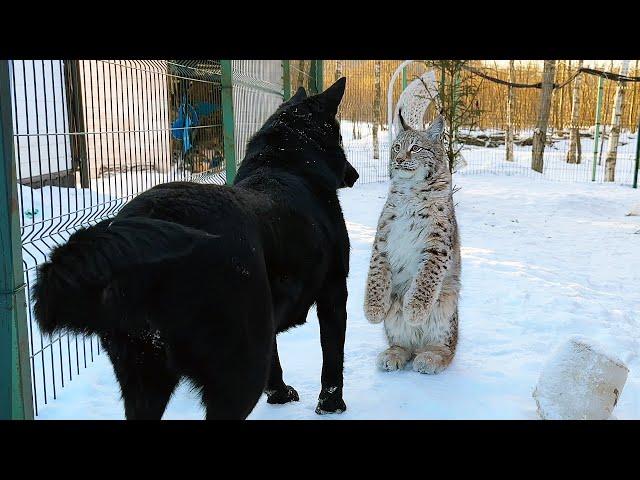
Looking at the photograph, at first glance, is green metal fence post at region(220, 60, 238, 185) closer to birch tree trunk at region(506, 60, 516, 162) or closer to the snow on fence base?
the snow on fence base

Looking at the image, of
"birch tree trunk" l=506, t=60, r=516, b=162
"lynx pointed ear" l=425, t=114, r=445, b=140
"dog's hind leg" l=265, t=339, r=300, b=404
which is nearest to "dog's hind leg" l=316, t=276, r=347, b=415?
"dog's hind leg" l=265, t=339, r=300, b=404

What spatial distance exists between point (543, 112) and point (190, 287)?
17.4 meters

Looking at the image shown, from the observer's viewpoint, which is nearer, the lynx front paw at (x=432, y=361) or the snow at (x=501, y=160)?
the lynx front paw at (x=432, y=361)

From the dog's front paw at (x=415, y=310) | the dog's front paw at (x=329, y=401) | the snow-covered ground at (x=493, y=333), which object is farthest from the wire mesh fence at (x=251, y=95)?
the dog's front paw at (x=329, y=401)

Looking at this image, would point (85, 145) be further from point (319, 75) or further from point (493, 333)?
point (319, 75)

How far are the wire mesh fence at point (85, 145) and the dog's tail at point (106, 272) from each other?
1.33 meters

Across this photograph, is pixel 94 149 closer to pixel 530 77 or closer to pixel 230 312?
pixel 230 312

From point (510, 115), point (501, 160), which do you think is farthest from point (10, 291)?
point (501, 160)

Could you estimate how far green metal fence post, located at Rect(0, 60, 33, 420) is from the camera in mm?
2328

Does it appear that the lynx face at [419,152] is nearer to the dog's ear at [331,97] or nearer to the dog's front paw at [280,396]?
the dog's ear at [331,97]

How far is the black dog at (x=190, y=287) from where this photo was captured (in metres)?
1.72

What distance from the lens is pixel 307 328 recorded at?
4.88 m

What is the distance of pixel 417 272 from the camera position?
161 inches
